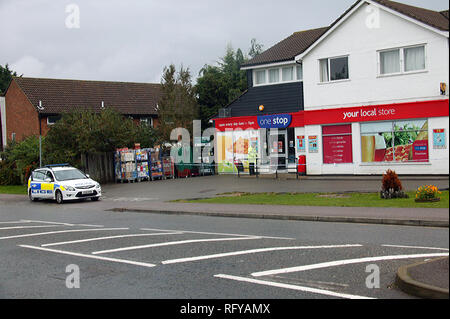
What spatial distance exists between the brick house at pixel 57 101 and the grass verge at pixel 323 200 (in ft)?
92.9

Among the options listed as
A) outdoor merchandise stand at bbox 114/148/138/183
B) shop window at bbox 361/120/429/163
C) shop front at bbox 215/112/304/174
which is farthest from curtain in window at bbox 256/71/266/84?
outdoor merchandise stand at bbox 114/148/138/183

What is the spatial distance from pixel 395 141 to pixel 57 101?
32467 millimetres

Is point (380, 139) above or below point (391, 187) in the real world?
above

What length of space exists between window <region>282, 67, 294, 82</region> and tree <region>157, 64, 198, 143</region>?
32.6 ft

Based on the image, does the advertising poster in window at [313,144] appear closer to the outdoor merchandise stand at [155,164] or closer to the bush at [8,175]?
the outdoor merchandise stand at [155,164]

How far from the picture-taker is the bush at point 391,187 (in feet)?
55.7

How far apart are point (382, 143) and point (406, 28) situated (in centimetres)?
526

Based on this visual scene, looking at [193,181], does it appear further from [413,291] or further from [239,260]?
[413,291]

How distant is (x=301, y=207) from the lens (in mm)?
16266

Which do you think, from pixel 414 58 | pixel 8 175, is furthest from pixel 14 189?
pixel 414 58

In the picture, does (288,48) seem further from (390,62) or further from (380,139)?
(380,139)

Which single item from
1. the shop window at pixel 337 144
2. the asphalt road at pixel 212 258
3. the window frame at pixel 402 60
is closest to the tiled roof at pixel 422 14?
the window frame at pixel 402 60

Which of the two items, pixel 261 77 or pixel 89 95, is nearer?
pixel 261 77

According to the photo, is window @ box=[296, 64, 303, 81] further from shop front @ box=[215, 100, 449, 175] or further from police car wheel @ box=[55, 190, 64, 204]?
police car wheel @ box=[55, 190, 64, 204]
